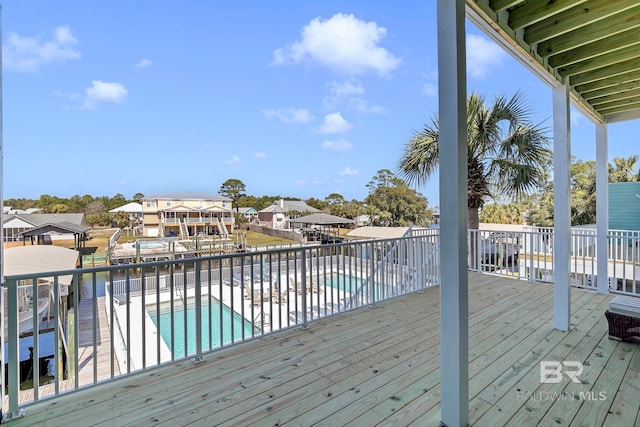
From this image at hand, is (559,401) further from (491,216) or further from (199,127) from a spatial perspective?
(199,127)

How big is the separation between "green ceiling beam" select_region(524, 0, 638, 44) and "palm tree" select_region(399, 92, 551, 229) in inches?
155

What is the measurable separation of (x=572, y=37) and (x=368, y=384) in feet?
10.4

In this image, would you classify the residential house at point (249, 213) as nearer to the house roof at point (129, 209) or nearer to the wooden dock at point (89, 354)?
the house roof at point (129, 209)

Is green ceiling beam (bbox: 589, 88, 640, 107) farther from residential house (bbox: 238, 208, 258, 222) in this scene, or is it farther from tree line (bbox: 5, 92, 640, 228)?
residential house (bbox: 238, 208, 258, 222)

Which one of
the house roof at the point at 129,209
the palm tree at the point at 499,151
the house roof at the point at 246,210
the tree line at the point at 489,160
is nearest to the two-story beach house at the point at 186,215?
the house roof at the point at 246,210

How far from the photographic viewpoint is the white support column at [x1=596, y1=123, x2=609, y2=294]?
4224mm

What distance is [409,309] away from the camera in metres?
3.81

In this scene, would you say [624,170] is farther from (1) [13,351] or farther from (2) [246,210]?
(1) [13,351]

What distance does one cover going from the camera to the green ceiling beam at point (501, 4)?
1.97 meters

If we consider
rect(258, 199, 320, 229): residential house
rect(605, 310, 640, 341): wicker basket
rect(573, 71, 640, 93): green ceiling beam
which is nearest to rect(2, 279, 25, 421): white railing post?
rect(605, 310, 640, 341): wicker basket

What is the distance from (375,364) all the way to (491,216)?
66.0 feet

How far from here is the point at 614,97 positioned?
142 inches

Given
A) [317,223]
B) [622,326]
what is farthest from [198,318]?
[317,223]

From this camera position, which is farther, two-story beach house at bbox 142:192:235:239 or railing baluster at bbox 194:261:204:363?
two-story beach house at bbox 142:192:235:239
